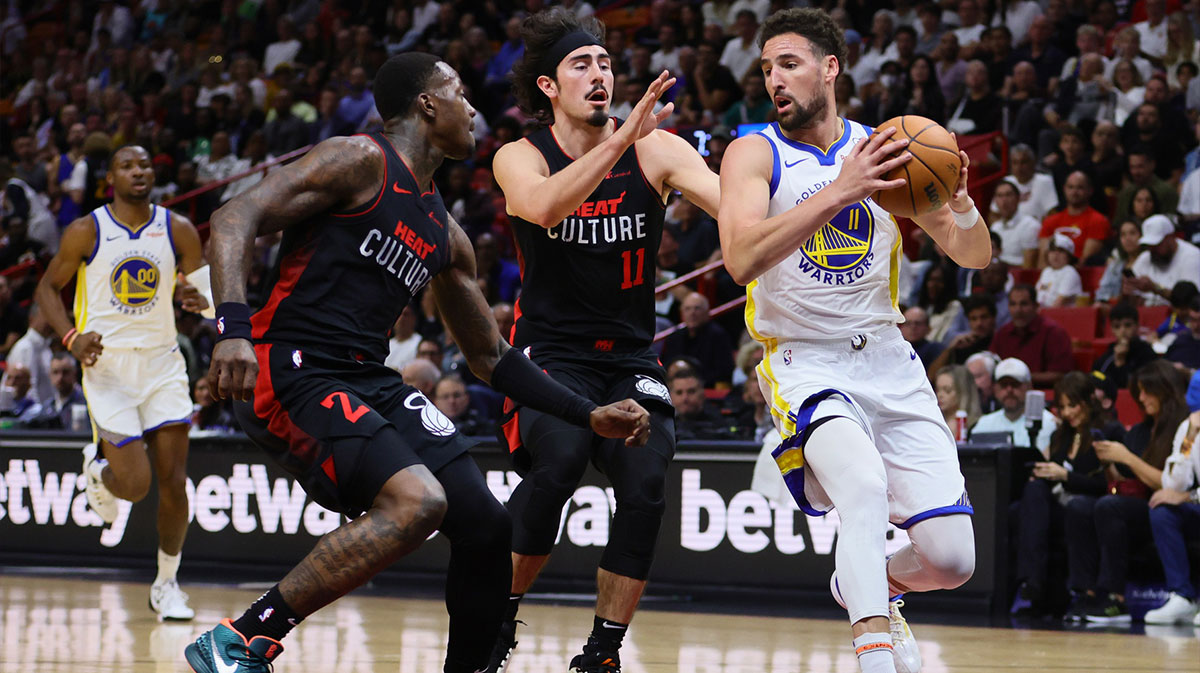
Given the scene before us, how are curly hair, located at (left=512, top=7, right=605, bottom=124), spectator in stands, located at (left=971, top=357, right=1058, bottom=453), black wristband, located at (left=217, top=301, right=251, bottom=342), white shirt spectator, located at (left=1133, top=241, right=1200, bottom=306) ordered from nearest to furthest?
black wristband, located at (left=217, top=301, right=251, bottom=342) → curly hair, located at (left=512, top=7, right=605, bottom=124) → spectator in stands, located at (left=971, top=357, right=1058, bottom=453) → white shirt spectator, located at (left=1133, top=241, right=1200, bottom=306)

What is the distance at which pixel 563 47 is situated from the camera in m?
5.81

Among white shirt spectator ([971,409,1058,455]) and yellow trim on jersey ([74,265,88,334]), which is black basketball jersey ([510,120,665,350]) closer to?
yellow trim on jersey ([74,265,88,334])

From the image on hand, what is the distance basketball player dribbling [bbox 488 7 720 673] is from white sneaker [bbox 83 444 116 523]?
4.03 m

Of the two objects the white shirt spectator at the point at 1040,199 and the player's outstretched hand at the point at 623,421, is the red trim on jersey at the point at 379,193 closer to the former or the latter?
the player's outstretched hand at the point at 623,421

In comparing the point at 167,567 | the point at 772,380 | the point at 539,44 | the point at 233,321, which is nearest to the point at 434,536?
the point at 167,567

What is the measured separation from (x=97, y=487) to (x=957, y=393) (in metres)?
5.67

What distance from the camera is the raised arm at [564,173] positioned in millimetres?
5008

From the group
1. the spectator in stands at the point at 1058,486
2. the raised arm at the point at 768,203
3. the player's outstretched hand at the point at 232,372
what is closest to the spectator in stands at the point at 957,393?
the spectator in stands at the point at 1058,486

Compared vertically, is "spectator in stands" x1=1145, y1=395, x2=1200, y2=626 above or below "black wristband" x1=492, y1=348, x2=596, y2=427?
below

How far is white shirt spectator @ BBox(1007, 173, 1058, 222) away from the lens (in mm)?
Result: 13664

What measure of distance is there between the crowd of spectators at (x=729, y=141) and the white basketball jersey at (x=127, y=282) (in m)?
2.94

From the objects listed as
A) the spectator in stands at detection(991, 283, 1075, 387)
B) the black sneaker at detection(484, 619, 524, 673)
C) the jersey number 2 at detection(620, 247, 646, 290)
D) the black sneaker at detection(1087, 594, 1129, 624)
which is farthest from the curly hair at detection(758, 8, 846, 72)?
the spectator in stands at detection(991, 283, 1075, 387)

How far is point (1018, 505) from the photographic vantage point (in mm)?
9531

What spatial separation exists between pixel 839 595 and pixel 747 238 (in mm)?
1292
